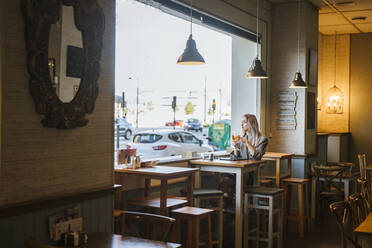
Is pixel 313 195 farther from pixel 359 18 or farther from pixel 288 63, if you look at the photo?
pixel 359 18

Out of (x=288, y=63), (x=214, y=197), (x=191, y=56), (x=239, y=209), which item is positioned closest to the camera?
(x=191, y=56)

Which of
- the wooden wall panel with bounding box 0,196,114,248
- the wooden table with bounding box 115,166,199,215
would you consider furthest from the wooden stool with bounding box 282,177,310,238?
the wooden wall panel with bounding box 0,196,114,248

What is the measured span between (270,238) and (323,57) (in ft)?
21.3

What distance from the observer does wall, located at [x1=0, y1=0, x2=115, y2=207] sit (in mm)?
3201

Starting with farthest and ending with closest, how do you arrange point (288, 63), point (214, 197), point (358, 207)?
1. point (288, 63)
2. point (214, 197)
3. point (358, 207)

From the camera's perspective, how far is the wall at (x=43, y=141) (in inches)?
126

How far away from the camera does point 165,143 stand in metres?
6.55

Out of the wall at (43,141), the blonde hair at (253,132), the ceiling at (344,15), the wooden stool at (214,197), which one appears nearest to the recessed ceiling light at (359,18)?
the ceiling at (344,15)

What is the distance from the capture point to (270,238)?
19.0 ft

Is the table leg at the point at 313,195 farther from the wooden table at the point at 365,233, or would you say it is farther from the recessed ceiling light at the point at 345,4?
the wooden table at the point at 365,233

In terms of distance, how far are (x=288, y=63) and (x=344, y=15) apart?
1.92 m

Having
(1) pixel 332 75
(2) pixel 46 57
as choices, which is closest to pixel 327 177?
(1) pixel 332 75

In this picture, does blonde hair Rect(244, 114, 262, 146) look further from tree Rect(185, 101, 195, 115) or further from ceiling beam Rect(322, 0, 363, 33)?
ceiling beam Rect(322, 0, 363, 33)

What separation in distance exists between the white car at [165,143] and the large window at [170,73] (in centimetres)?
2
